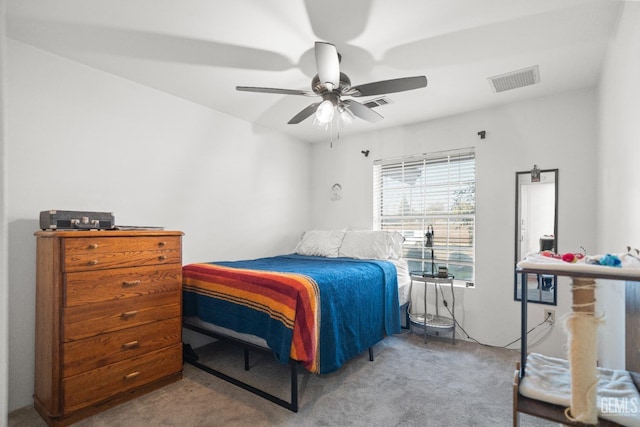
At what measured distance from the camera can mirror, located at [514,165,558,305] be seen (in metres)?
2.91

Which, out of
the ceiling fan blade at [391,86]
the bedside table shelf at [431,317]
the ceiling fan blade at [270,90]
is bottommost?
the bedside table shelf at [431,317]

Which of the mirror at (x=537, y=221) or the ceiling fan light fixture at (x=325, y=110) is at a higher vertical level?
the ceiling fan light fixture at (x=325, y=110)

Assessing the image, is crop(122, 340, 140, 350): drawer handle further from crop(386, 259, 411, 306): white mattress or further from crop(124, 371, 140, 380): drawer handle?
crop(386, 259, 411, 306): white mattress

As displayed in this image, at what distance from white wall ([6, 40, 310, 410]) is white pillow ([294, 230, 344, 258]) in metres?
0.38

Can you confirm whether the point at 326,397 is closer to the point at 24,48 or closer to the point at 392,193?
the point at 392,193

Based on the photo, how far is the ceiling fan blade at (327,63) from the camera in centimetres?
181

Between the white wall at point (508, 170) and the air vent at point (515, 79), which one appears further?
the white wall at point (508, 170)

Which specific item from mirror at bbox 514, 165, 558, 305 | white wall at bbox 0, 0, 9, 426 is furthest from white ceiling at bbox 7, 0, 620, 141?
mirror at bbox 514, 165, 558, 305

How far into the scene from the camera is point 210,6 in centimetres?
180

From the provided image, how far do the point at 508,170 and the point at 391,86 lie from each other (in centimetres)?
179

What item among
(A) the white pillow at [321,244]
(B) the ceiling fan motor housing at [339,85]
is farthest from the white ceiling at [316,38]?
(A) the white pillow at [321,244]

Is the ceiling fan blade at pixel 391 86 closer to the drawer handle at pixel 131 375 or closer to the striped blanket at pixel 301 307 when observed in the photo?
the striped blanket at pixel 301 307

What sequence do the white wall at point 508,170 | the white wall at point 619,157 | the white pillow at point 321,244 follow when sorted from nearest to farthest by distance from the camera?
the white wall at point 619,157 < the white wall at point 508,170 < the white pillow at point 321,244

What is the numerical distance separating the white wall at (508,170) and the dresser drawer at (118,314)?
9.30ft
